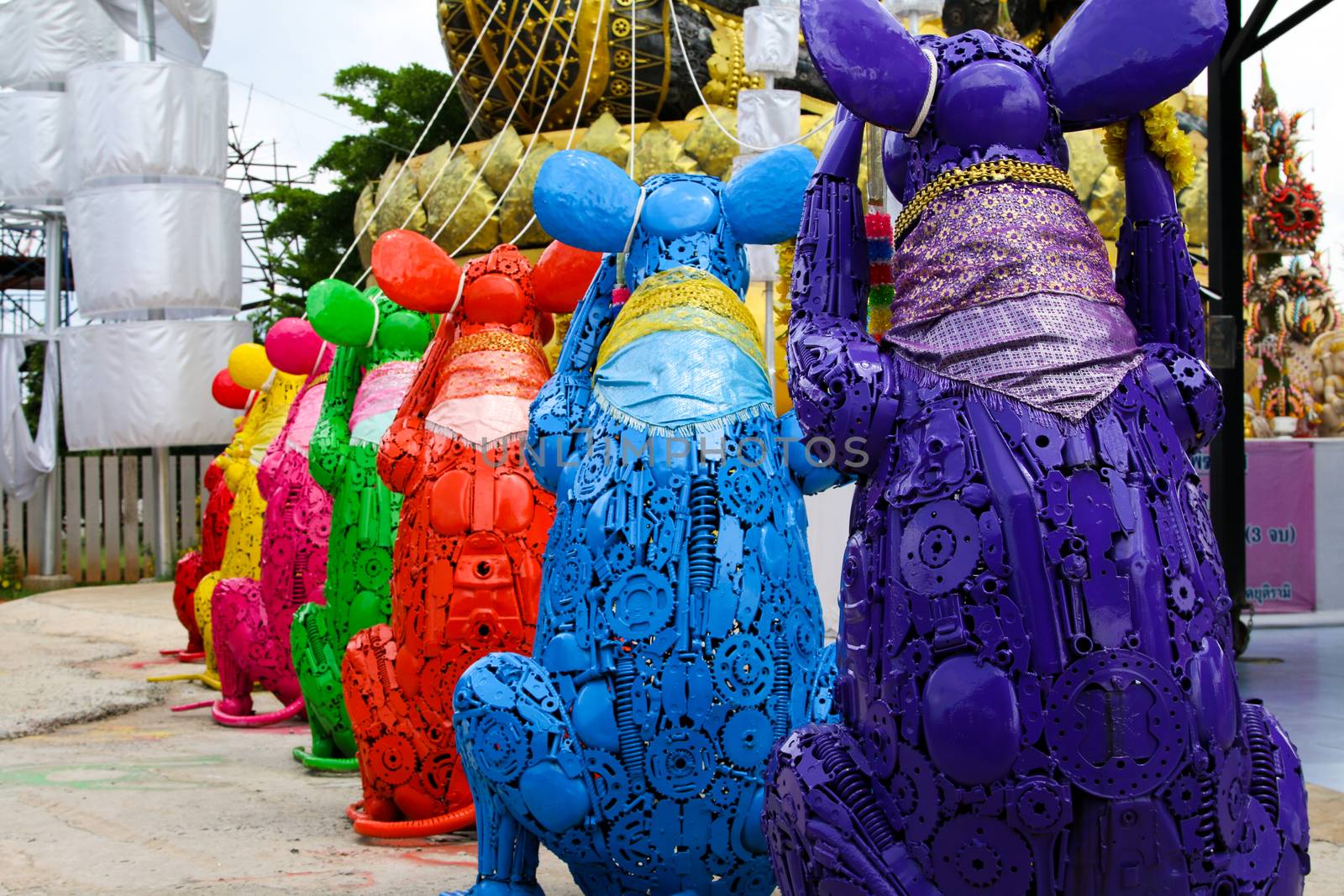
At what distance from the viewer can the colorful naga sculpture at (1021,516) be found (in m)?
1.88

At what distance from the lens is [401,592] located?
406 cm

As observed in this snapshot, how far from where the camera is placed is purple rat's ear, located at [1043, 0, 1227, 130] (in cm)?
208

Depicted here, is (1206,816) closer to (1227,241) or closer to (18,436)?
(1227,241)

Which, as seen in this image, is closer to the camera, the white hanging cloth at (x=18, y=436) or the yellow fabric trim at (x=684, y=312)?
the yellow fabric trim at (x=684, y=312)

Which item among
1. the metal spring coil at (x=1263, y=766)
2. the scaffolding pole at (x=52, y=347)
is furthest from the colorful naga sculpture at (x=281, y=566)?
the scaffolding pole at (x=52, y=347)

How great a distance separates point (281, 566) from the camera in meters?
5.86

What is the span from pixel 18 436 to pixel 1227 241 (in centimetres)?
1319

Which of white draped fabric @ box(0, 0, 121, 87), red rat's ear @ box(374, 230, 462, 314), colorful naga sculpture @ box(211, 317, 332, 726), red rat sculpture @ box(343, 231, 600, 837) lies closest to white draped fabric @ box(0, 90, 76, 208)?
white draped fabric @ box(0, 0, 121, 87)

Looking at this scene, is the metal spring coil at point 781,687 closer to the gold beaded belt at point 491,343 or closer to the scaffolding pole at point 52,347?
the gold beaded belt at point 491,343

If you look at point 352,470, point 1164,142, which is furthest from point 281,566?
point 1164,142

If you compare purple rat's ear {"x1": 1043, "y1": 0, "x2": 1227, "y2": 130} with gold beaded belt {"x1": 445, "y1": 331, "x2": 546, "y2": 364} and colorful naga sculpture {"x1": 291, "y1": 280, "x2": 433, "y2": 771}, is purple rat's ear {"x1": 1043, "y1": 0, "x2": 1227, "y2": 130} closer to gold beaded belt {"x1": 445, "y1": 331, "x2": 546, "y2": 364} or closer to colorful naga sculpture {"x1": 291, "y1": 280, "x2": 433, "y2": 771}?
gold beaded belt {"x1": 445, "y1": 331, "x2": 546, "y2": 364}

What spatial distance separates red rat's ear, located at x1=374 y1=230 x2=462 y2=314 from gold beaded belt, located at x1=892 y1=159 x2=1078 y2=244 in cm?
238

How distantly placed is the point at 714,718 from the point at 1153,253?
1.24m

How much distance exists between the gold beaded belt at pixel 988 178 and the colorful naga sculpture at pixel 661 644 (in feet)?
2.95
